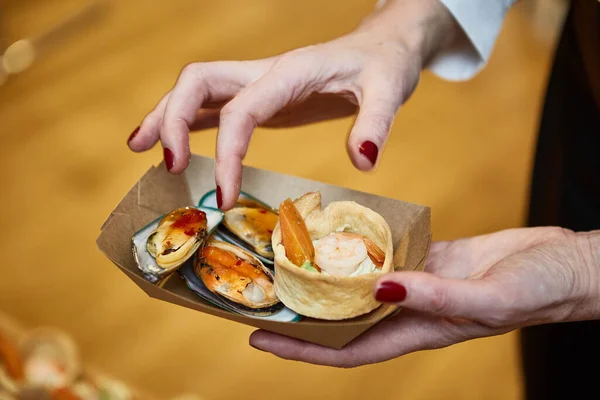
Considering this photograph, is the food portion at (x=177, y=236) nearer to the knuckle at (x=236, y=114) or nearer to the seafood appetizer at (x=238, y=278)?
the seafood appetizer at (x=238, y=278)

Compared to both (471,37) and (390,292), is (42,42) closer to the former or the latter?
(471,37)

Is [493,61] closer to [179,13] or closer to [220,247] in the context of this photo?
[179,13]

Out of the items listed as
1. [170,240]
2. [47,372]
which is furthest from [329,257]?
[47,372]

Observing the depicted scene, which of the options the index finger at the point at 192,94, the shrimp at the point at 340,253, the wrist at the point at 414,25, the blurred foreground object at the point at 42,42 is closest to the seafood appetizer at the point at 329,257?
the shrimp at the point at 340,253

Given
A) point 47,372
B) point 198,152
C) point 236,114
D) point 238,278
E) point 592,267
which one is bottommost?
point 47,372

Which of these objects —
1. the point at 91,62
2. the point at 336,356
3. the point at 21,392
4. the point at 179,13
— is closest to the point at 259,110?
the point at 336,356

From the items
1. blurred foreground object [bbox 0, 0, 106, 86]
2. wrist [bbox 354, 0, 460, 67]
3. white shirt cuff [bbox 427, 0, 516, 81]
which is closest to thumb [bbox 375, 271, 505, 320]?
wrist [bbox 354, 0, 460, 67]
